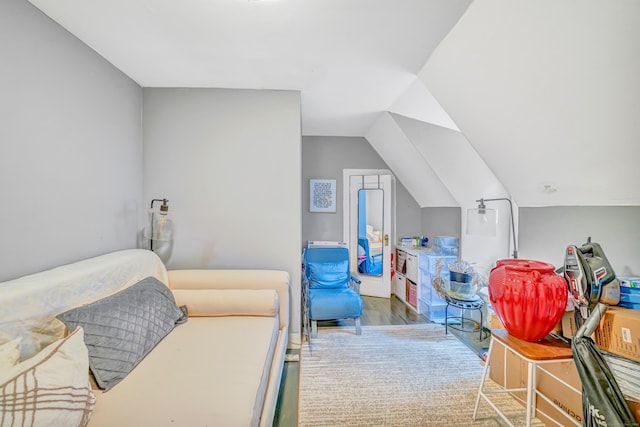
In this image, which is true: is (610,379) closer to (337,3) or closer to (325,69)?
(337,3)

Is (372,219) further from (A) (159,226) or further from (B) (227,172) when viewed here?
(A) (159,226)

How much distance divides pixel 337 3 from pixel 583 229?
7.15 feet

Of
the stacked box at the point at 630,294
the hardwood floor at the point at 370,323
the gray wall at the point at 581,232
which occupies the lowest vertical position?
the hardwood floor at the point at 370,323

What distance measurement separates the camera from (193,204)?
273cm

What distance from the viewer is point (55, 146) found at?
1.77 m

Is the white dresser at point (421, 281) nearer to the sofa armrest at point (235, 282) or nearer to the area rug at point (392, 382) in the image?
the area rug at point (392, 382)

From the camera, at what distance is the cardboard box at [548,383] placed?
1.65 m

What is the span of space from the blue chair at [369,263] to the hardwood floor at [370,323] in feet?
1.33

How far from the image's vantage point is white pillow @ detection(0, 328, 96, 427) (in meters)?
0.95

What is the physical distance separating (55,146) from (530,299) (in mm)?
2883

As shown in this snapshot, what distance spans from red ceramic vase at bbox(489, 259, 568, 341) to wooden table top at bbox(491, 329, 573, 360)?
4cm

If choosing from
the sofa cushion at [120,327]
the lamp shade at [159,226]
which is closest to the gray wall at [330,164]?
the lamp shade at [159,226]

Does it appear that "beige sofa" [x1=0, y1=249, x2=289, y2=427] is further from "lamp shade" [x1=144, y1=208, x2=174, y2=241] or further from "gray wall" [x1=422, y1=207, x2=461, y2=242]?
"gray wall" [x1=422, y1=207, x2=461, y2=242]

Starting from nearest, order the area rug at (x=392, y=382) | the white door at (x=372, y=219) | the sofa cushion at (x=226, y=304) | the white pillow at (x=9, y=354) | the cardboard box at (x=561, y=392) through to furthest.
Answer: the white pillow at (x=9, y=354) < the cardboard box at (x=561, y=392) < the area rug at (x=392, y=382) < the sofa cushion at (x=226, y=304) < the white door at (x=372, y=219)
